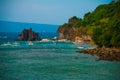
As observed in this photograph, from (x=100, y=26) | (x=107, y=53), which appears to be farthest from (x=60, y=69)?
(x=100, y=26)

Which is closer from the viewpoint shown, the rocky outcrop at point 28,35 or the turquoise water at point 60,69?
the turquoise water at point 60,69

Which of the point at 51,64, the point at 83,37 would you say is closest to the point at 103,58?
the point at 51,64

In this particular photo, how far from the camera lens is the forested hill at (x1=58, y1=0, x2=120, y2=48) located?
265 ft

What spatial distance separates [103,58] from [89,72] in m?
15.9

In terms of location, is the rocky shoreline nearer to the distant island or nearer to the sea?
the distant island

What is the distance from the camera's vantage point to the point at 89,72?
51250mm

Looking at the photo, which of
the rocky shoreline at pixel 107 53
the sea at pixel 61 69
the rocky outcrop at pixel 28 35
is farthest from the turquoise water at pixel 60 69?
the rocky outcrop at pixel 28 35

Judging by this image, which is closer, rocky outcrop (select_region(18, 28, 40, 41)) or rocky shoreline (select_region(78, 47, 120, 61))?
rocky shoreline (select_region(78, 47, 120, 61))

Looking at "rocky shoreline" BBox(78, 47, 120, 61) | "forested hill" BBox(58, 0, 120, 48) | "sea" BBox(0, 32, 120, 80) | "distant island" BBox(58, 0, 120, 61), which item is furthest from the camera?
"forested hill" BBox(58, 0, 120, 48)

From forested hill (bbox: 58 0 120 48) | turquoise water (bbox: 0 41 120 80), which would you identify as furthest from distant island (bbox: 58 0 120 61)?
turquoise water (bbox: 0 41 120 80)

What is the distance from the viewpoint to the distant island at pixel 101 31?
76631 millimetres

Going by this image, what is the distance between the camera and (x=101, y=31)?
87.8m

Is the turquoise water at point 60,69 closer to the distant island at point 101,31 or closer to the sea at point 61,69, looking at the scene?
the sea at point 61,69

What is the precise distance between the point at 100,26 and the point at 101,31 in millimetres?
12535
